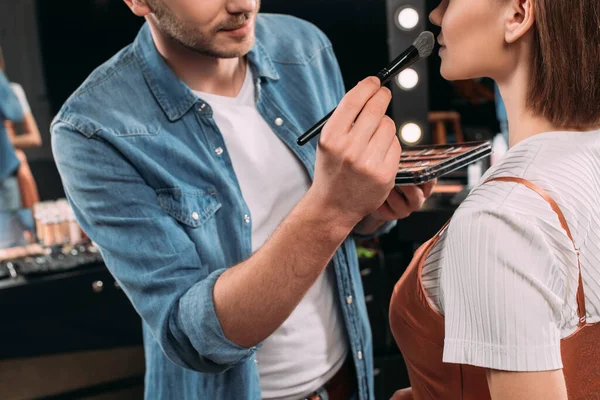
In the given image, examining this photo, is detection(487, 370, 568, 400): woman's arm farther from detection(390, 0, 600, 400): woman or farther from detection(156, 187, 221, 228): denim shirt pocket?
detection(156, 187, 221, 228): denim shirt pocket

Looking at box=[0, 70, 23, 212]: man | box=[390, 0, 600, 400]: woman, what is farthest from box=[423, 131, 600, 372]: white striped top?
box=[0, 70, 23, 212]: man

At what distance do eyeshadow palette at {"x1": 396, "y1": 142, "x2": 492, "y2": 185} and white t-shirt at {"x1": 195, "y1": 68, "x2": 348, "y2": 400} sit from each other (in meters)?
0.25

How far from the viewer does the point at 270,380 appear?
1295 millimetres

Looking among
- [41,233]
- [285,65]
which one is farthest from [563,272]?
[41,233]

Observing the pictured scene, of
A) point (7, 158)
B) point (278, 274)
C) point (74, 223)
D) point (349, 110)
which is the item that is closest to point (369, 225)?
point (278, 274)

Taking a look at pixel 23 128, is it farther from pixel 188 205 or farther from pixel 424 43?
pixel 424 43

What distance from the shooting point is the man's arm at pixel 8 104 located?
9.75 feet

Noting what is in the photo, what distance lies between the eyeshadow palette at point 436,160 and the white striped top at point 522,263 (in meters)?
0.08

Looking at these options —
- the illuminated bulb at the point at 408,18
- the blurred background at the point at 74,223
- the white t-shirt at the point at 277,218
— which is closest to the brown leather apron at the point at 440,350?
the white t-shirt at the point at 277,218

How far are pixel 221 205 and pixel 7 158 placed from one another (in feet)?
6.78

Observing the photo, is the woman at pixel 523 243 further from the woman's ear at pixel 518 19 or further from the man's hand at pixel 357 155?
the man's hand at pixel 357 155

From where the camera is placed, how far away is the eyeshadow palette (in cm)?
93

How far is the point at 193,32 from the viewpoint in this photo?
1201 mm

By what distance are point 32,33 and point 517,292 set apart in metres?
2.77
